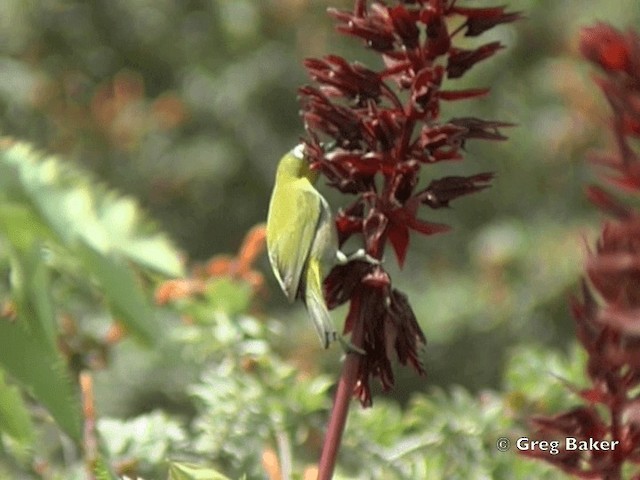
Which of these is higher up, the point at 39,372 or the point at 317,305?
the point at 317,305

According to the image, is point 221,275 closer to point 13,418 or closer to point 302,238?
point 302,238

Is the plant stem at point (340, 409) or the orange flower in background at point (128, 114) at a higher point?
the orange flower in background at point (128, 114)

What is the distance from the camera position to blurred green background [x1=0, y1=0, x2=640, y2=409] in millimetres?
4336

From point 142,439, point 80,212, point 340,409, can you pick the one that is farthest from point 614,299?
point 142,439

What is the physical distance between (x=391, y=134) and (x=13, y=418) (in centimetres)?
37

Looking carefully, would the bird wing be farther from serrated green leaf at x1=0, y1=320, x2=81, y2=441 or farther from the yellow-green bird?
serrated green leaf at x1=0, y1=320, x2=81, y2=441

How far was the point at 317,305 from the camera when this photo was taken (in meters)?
1.26

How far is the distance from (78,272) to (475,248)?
3.35 m

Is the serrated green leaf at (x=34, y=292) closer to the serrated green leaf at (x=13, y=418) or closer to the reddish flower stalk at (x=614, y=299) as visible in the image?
the serrated green leaf at (x=13, y=418)

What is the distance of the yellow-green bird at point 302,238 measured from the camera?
49.8 inches

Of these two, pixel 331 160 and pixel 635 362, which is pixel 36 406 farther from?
pixel 635 362

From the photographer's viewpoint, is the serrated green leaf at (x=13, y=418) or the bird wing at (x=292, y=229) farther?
the bird wing at (x=292, y=229)

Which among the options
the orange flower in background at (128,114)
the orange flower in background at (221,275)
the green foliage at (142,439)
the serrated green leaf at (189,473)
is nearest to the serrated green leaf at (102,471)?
the serrated green leaf at (189,473)

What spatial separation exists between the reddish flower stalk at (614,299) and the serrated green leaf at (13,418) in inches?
14.9
